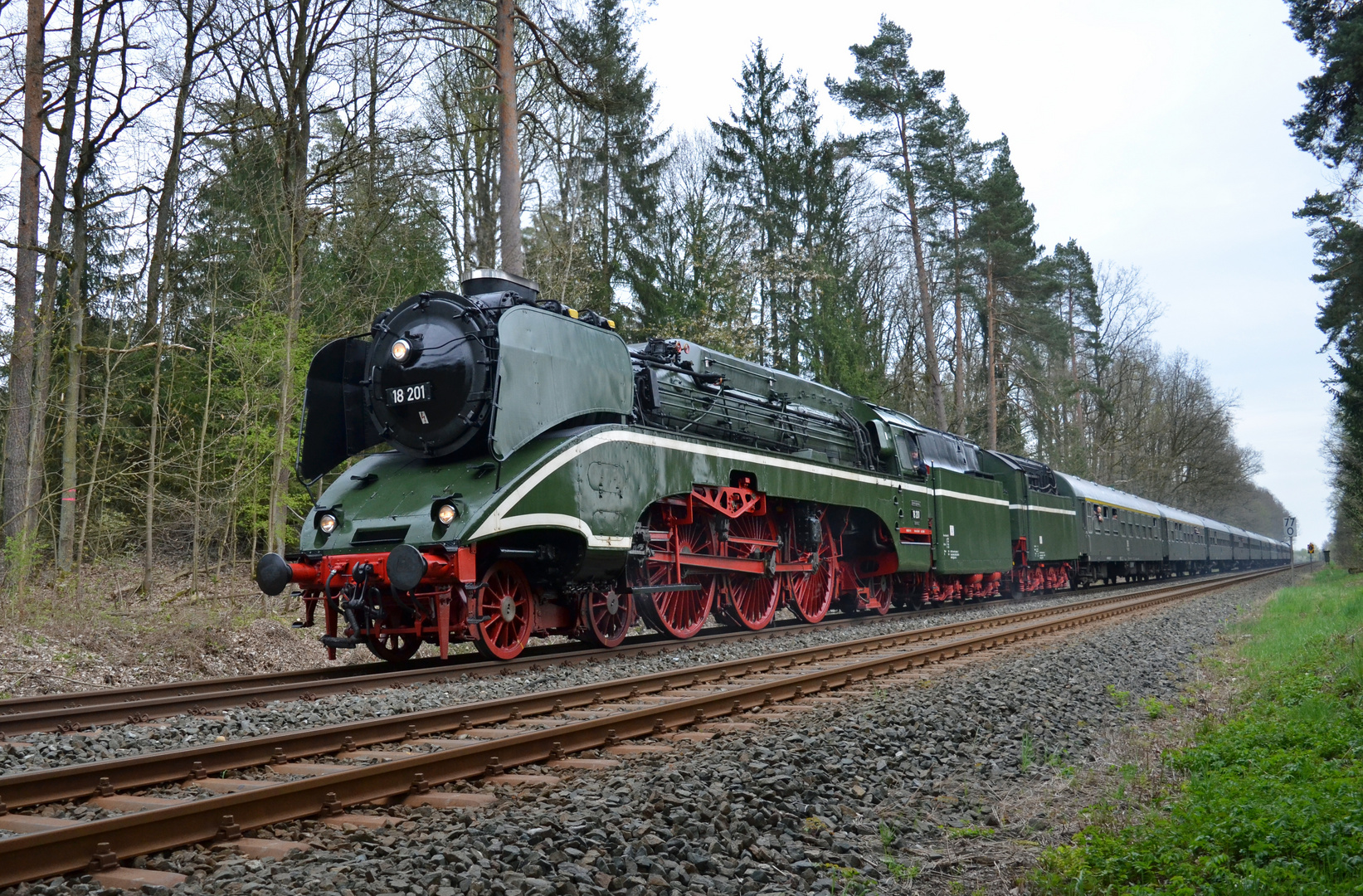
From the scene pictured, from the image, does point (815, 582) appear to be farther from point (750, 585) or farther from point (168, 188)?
point (168, 188)

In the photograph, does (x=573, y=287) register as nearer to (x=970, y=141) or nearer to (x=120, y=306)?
(x=120, y=306)

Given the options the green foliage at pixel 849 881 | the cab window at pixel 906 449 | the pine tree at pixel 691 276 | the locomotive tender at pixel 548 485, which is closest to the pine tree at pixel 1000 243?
the pine tree at pixel 691 276

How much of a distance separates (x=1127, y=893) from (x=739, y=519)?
8.11m

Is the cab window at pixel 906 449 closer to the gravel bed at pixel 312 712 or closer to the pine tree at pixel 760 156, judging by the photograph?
the gravel bed at pixel 312 712

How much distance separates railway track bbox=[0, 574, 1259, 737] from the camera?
5664mm

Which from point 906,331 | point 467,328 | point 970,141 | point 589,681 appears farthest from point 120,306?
point 906,331

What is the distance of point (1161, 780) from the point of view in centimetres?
475

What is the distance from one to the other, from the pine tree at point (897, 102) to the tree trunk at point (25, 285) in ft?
66.5

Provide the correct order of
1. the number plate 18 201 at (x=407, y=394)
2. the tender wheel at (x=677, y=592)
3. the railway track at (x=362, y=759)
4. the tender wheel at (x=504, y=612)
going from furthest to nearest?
the tender wheel at (x=677, y=592) → the number plate 18 201 at (x=407, y=394) → the tender wheel at (x=504, y=612) → the railway track at (x=362, y=759)

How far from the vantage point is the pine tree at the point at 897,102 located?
2628 centimetres

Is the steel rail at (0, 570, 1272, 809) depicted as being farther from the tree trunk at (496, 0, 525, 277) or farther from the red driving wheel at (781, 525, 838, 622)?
the tree trunk at (496, 0, 525, 277)

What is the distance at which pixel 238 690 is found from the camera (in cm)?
659

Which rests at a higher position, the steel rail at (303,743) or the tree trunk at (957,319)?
the tree trunk at (957,319)

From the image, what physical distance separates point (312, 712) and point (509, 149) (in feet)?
31.4
